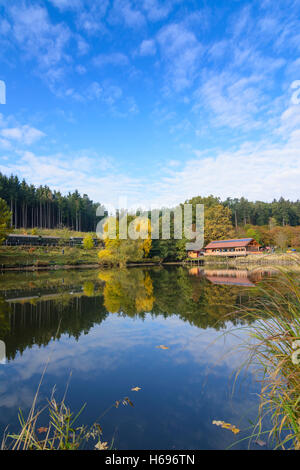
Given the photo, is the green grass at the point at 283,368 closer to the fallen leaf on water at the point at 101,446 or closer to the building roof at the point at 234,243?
the fallen leaf on water at the point at 101,446

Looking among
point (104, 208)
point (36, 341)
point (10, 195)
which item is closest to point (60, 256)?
point (10, 195)

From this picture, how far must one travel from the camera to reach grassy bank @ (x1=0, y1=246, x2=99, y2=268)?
31895mm

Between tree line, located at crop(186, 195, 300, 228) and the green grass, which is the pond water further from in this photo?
tree line, located at crop(186, 195, 300, 228)

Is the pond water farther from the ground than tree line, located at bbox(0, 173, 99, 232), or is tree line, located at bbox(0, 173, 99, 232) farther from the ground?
tree line, located at bbox(0, 173, 99, 232)

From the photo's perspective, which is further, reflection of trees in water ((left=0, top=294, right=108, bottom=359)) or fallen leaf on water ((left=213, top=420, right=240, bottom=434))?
reflection of trees in water ((left=0, top=294, right=108, bottom=359))

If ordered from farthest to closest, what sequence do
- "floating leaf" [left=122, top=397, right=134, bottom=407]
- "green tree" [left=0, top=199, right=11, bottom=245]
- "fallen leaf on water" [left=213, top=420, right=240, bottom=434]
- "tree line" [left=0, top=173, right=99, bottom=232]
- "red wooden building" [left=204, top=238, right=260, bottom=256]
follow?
1. "tree line" [left=0, top=173, right=99, bottom=232]
2. "red wooden building" [left=204, top=238, right=260, bottom=256]
3. "green tree" [left=0, top=199, right=11, bottom=245]
4. "floating leaf" [left=122, top=397, right=134, bottom=407]
5. "fallen leaf on water" [left=213, top=420, right=240, bottom=434]

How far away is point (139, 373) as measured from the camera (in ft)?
14.1

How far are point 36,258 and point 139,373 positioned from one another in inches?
1339

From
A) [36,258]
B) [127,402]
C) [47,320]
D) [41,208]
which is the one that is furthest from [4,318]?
[41,208]

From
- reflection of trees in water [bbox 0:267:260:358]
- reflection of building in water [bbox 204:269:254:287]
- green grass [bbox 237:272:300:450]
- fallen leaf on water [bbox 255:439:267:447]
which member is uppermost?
green grass [bbox 237:272:300:450]

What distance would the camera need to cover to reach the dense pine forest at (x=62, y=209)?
55.5m

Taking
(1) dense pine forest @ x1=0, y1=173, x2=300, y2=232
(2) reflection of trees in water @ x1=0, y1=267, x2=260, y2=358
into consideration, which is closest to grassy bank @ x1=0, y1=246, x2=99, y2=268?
(1) dense pine forest @ x1=0, y1=173, x2=300, y2=232

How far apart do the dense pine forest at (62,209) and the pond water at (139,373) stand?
51.0 metres

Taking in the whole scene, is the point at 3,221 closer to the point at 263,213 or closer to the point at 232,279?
the point at 232,279
